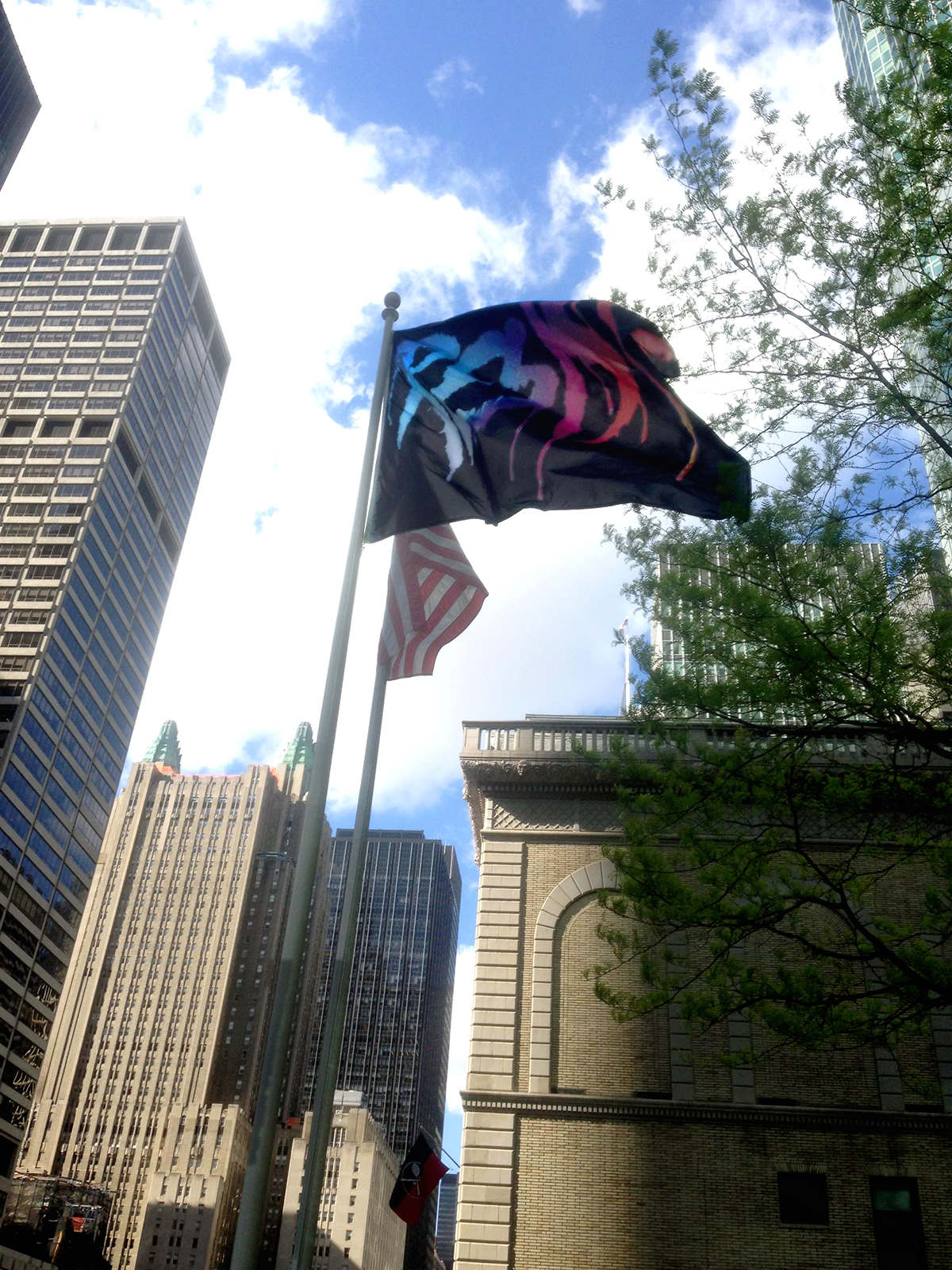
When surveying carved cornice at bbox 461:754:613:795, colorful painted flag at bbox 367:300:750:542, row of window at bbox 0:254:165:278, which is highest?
row of window at bbox 0:254:165:278

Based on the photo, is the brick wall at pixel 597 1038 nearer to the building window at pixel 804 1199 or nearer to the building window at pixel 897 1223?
the building window at pixel 804 1199

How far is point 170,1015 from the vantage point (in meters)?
172

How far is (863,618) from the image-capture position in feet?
44.8

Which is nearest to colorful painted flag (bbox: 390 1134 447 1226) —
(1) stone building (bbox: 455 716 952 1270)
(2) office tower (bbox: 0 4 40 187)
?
(1) stone building (bbox: 455 716 952 1270)

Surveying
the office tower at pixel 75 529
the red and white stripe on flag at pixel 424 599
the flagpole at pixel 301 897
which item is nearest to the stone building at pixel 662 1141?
the red and white stripe on flag at pixel 424 599

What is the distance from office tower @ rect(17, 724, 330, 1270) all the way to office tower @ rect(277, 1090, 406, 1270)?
973 centimetres

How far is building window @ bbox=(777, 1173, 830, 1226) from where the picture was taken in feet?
66.9

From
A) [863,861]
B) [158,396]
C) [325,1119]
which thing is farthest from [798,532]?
[158,396]

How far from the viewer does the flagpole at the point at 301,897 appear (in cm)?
745

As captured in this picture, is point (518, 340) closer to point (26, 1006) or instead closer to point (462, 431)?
point (462, 431)

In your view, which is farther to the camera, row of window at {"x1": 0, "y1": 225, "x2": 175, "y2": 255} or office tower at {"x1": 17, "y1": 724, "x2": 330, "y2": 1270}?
office tower at {"x1": 17, "y1": 724, "x2": 330, "y2": 1270}

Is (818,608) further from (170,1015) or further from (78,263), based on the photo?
(170,1015)

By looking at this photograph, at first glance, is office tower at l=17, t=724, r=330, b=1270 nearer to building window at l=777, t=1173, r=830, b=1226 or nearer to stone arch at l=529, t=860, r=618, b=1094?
stone arch at l=529, t=860, r=618, b=1094

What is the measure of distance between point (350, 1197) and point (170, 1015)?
134 ft
